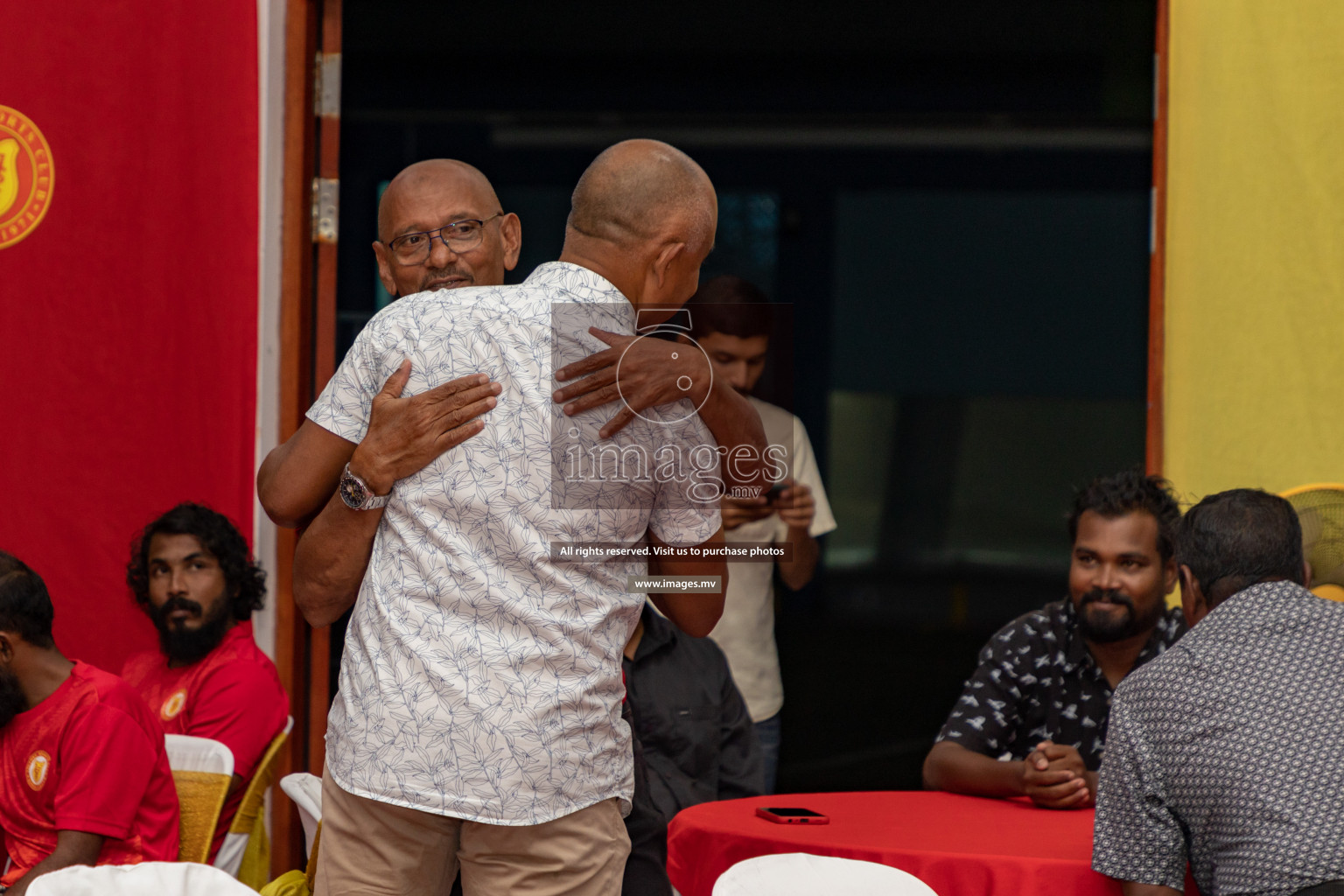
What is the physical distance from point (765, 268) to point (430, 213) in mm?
5943

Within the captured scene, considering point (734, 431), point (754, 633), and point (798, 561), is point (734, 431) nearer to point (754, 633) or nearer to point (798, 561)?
point (798, 561)

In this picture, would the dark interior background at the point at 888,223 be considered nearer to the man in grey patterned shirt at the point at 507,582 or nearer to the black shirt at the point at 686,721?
the black shirt at the point at 686,721

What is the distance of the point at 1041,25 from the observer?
23.9ft

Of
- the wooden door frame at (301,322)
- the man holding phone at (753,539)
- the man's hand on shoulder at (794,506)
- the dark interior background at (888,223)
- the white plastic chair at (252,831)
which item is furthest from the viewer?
the dark interior background at (888,223)

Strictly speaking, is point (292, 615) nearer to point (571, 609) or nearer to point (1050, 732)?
point (1050, 732)

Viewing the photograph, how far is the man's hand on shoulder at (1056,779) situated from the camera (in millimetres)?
2539

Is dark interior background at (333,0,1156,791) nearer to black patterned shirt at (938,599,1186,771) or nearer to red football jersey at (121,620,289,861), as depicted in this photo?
red football jersey at (121,620,289,861)

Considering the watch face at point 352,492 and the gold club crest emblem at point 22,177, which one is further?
the gold club crest emblem at point 22,177

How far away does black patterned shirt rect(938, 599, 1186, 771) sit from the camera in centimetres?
290

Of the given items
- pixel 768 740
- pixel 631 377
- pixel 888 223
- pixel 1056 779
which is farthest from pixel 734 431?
pixel 888 223

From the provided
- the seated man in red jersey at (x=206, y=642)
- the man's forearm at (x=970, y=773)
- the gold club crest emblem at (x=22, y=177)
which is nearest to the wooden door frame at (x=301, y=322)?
the seated man in red jersey at (x=206, y=642)

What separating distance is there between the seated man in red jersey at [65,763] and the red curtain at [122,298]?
1.24 m

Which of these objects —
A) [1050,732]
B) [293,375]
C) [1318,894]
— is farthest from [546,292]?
[293,375]

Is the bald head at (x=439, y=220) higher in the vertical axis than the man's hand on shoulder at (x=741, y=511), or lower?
higher
